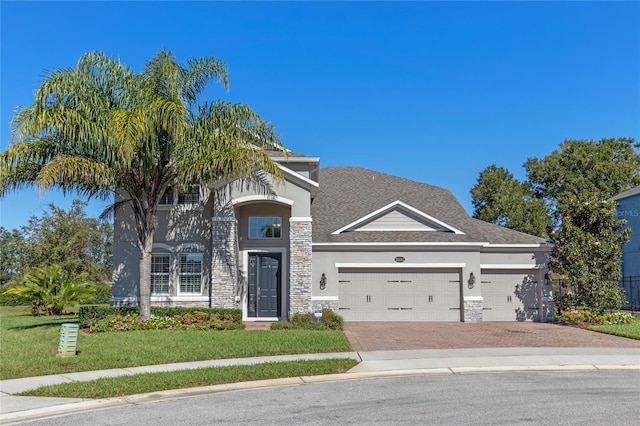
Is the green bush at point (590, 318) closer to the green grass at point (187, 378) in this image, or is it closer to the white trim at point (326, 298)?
the white trim at point (326, 298)

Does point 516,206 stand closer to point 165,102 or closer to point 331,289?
point 331,289

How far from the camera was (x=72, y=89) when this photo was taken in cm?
1641

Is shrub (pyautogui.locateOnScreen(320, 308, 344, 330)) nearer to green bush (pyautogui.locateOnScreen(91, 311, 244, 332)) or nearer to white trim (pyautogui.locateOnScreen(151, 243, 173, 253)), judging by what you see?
green bush (pyautogui.locateOnScreen(91, 311, 244, 332))

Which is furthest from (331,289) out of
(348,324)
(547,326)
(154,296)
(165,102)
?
(165,102)

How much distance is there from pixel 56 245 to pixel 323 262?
3067 centimetres

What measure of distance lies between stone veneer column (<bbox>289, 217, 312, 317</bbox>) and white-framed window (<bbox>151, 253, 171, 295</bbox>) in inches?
192

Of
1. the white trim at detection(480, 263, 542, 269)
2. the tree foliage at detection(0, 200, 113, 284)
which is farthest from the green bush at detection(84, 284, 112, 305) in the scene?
the white trim at detection(480, 263, 542, 269)

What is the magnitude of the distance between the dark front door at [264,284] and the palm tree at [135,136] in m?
4.80

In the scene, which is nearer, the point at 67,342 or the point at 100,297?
the point at 67,342

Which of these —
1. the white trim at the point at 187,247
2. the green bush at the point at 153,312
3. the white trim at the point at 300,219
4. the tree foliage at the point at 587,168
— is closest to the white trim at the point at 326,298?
the white trim at the point at 300,219

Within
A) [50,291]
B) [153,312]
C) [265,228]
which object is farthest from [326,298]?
[50,291]

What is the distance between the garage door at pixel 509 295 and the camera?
22094 mm

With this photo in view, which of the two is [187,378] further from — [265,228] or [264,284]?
[265,228]

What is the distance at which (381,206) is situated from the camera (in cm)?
2389
